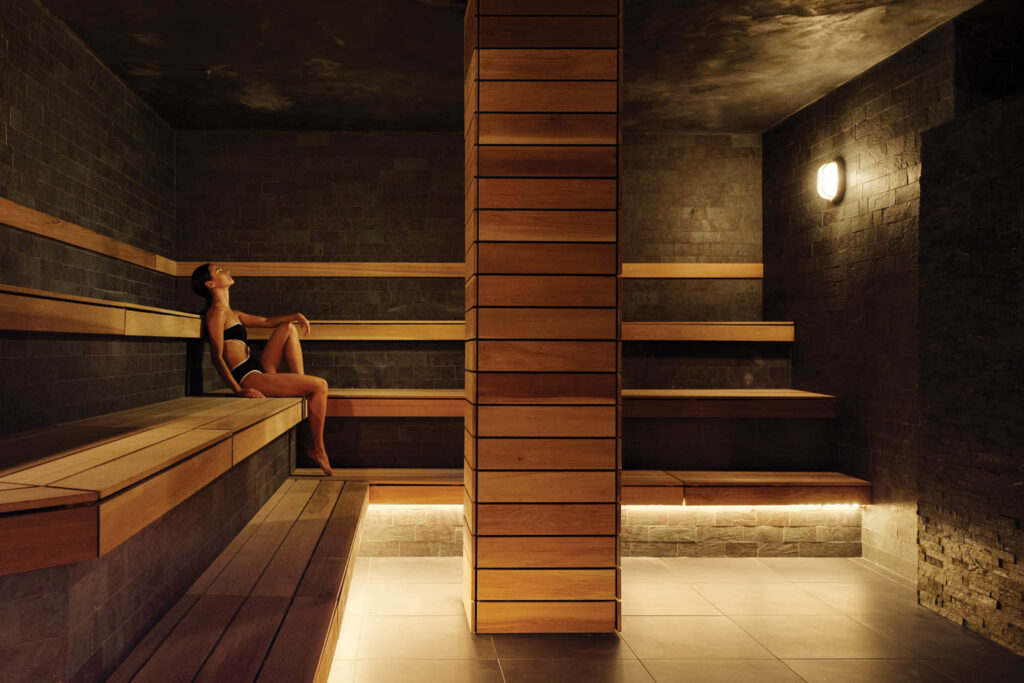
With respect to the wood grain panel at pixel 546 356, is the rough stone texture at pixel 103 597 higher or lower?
lower

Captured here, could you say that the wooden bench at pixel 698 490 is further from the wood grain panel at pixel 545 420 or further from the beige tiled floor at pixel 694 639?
the wood grain panel at pixel 545 420

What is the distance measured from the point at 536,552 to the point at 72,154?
3574mm

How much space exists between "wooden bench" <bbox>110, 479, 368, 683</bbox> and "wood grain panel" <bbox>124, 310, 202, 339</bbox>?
1.20 m

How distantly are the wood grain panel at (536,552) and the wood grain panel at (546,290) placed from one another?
1073mm

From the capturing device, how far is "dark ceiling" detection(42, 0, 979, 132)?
12.2 feet

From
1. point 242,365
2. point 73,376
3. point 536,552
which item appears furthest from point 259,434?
point 242,365

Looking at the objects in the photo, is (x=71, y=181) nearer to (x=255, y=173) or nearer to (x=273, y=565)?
(x=255, y=173)

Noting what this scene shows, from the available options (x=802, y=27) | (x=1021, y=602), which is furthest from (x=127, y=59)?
(x=1021, y=602)

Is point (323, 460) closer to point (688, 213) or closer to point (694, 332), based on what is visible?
point (694, 332)

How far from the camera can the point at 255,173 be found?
5699mm

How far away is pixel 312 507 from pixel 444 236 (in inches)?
106

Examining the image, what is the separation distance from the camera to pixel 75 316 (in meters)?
3.04

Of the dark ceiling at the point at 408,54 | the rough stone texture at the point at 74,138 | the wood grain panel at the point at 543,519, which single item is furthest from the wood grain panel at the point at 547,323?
the rough stone texture at the point at 74,138

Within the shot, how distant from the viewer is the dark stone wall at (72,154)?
355cm
